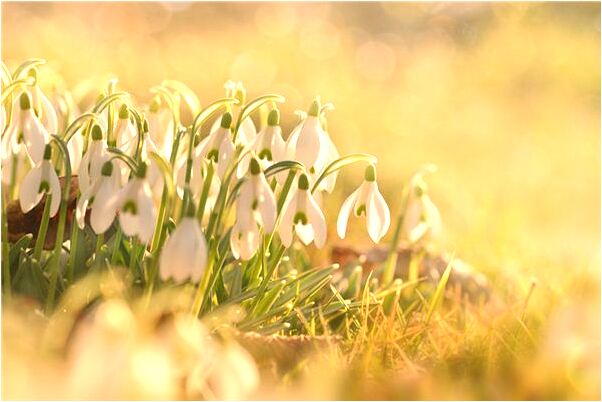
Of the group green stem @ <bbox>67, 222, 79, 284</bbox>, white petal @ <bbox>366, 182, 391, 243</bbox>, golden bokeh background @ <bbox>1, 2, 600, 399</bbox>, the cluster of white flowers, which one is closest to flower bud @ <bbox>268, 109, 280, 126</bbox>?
the cluster of white flowers

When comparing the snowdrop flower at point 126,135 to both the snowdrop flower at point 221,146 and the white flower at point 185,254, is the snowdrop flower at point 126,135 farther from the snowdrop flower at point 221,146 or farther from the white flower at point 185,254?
the white flower at point 185,254

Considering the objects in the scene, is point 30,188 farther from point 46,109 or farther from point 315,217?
point 315,217

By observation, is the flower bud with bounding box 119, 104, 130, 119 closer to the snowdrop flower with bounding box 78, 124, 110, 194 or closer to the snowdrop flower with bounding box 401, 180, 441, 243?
the snowdrop flower with bounding box 78, 124, 110, 194

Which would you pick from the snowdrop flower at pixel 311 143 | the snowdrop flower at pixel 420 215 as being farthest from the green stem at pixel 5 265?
the snowdrop flower at pixel 420 215

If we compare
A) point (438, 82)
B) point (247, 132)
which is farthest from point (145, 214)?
point (438, 82)

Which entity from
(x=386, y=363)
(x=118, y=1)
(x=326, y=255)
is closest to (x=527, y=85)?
(x=118, y=1)

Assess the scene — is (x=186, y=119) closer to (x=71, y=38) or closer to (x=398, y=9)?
(x=71, y=38)
